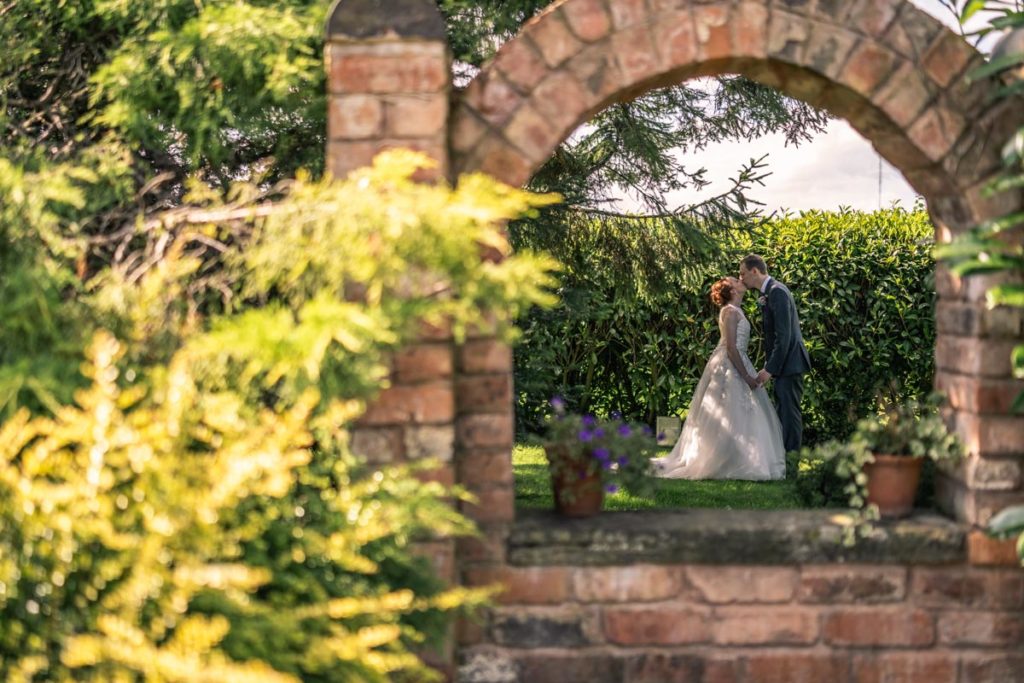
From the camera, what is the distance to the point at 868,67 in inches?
149

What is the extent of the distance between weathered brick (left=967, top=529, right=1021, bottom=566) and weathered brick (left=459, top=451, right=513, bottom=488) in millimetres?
1563

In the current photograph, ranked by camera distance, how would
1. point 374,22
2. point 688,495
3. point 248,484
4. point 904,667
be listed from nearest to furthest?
point 248,484 → point 374,22 → point 904,667 → point 688,495

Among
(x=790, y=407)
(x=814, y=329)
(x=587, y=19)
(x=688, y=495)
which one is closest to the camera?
(x=587, y=19)

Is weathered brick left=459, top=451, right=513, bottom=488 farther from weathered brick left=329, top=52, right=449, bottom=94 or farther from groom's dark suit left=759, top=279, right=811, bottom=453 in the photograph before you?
groom's dark suit left=759, top=279, right=811, bottom=453

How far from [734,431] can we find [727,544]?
433cm

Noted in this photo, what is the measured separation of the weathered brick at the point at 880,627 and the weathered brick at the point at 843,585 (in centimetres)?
5

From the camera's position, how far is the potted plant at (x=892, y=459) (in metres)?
3.96

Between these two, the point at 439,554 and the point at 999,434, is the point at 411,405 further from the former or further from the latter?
the point at 999,434

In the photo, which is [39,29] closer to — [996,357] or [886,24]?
[886,24]

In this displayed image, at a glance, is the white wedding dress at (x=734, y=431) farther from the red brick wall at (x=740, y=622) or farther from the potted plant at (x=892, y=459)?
the red brick wall at (x=740, y=622)

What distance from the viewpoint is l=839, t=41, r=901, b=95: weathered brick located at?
3791 millimetres

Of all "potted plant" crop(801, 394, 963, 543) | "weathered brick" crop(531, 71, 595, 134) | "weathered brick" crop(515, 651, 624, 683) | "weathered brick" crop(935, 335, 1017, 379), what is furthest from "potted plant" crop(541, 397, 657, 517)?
"weathered brick" crop(935, 335, 1017, 379)

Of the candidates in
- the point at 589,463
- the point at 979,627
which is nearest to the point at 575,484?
the point at 589,463

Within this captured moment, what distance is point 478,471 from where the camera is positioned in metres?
3.82
